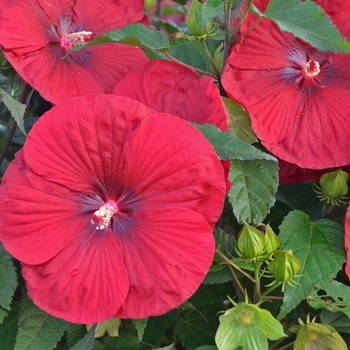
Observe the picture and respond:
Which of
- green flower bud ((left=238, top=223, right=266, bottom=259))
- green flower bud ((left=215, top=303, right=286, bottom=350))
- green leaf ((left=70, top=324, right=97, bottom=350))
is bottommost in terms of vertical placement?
green leaf ((left=70, top=324, right=97, bottom=350))

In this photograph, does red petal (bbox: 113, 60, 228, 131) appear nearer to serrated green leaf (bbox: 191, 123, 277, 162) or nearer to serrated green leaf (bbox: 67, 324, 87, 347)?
serrated green leaf (bbox: 191, 123, 277, 162)

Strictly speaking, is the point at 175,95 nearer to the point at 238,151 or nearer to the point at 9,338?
the point at 238,151

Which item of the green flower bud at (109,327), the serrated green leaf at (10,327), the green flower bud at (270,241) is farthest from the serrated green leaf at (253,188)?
the serrated green leaf at (10,327)

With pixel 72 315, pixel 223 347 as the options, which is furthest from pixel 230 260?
pixel 72 315

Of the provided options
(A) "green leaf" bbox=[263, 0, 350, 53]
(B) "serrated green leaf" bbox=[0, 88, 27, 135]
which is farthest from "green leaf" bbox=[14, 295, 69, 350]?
(A) "green leaf" bbox=[263, 0, 350, 53]

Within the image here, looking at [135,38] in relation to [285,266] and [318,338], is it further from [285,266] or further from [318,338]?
[318,338]

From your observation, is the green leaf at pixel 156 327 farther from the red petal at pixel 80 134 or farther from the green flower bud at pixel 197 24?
the green flower bud at pixel 197 24
